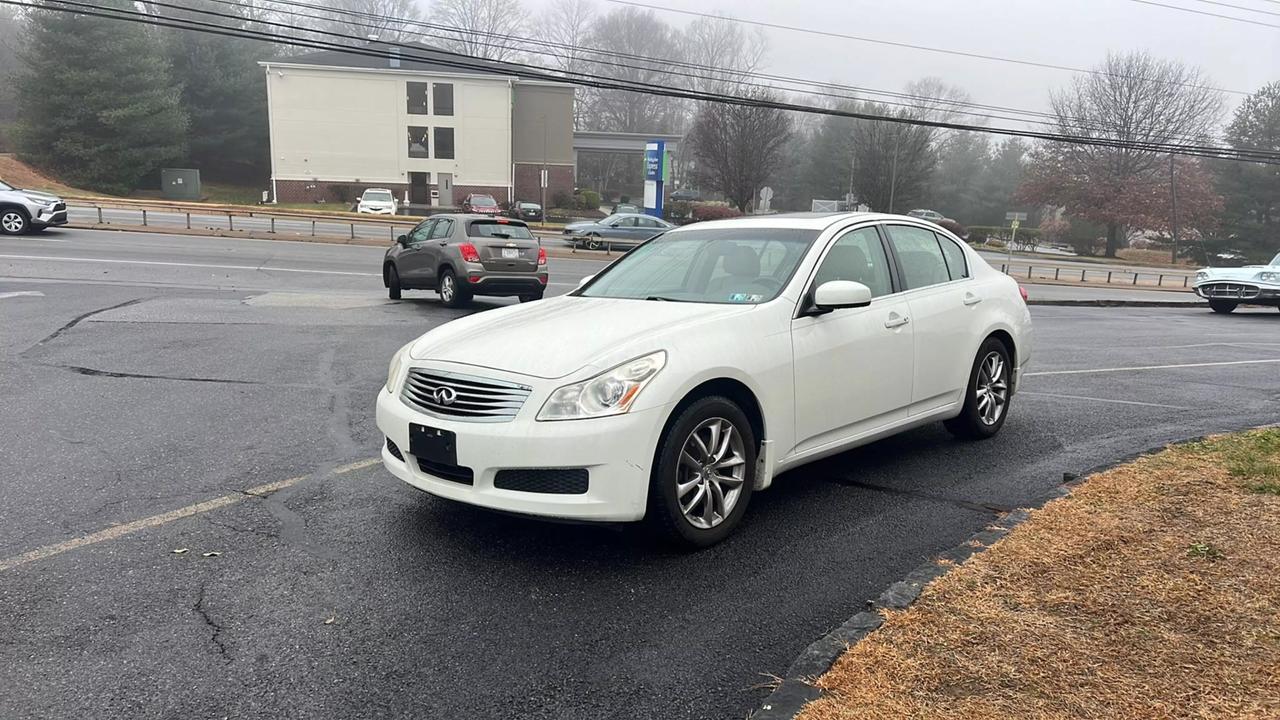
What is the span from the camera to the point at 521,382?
12.7 ft

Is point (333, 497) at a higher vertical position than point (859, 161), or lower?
lower

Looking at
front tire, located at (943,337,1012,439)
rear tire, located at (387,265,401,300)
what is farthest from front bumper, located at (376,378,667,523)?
rear tire, located at (387,265,401,300)

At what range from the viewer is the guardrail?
34.3 m

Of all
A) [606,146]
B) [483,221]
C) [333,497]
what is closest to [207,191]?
[606,146]

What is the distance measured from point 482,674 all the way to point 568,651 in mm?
343

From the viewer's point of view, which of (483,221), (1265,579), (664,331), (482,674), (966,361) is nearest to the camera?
(482,674)

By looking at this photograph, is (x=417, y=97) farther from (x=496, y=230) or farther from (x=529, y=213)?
(x=496, y=230)

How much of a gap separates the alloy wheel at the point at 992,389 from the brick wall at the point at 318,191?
2157 inches

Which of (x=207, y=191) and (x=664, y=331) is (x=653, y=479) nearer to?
(x=664, y=331)

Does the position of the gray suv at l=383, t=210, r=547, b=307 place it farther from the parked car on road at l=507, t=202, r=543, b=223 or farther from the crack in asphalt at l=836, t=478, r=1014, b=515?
the parked car on road at l=507, t=202, r=543, b=223

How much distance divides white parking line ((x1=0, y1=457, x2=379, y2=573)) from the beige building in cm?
5338

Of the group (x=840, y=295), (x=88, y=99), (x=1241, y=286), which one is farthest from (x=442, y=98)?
(x=840, y=295)

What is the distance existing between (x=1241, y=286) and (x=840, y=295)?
2087 cm

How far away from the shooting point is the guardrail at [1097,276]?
113ft
